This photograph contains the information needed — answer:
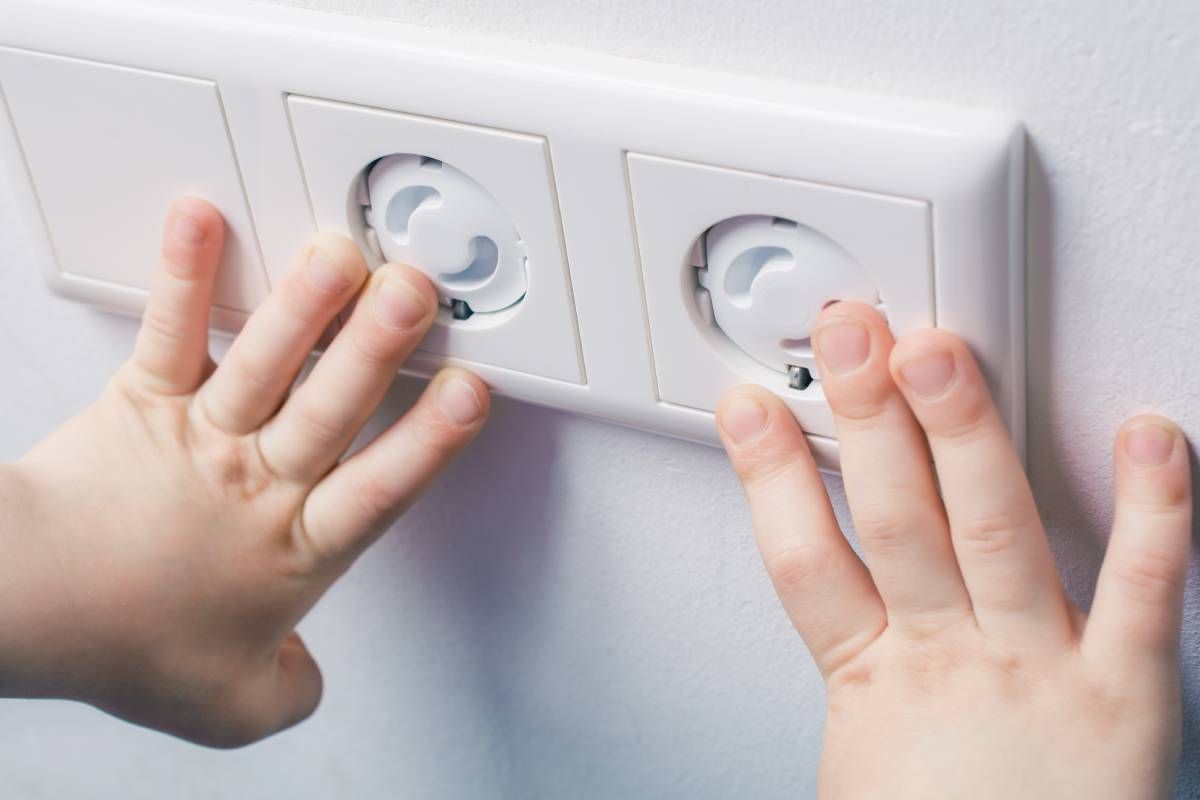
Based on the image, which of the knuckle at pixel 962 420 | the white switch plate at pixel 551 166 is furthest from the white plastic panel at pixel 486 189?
the knuckle at pixel 962 420

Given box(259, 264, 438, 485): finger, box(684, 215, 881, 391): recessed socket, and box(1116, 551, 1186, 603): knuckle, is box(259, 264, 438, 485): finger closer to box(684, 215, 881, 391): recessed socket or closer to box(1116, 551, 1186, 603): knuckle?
box(684, 215, 881, 391): recessed socket

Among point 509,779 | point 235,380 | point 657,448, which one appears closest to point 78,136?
point 235,380

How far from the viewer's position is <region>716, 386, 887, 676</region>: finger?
37 centimetres

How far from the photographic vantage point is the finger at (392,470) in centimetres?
42

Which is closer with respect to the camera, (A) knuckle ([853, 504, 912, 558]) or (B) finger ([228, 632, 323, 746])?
(A) knuckle ([853, 504, 912, 558])

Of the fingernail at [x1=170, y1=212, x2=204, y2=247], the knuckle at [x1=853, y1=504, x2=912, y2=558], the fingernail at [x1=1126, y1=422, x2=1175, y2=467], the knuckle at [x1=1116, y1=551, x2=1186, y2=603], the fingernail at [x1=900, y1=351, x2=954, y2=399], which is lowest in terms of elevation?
the knuckle at [x1=1116, y1=551, x2=1186, y2=603]

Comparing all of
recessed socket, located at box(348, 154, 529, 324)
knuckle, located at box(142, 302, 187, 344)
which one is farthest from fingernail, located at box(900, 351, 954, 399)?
knuckle, located at box(142, 302, 187, 344)

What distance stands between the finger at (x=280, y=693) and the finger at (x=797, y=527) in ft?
0.65

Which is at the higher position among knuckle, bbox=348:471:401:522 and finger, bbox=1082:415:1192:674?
finger, bbox=1082:415:1192:674

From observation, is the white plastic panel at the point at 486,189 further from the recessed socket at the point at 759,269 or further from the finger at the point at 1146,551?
the finger at the point at 1146,551

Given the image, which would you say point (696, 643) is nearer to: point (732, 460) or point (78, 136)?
point (732, 460)

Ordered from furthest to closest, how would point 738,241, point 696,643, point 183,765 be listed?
point 183,765 → point 696,643 → point 738,241

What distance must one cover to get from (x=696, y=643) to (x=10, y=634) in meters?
0.21

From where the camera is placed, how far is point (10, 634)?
43cm
